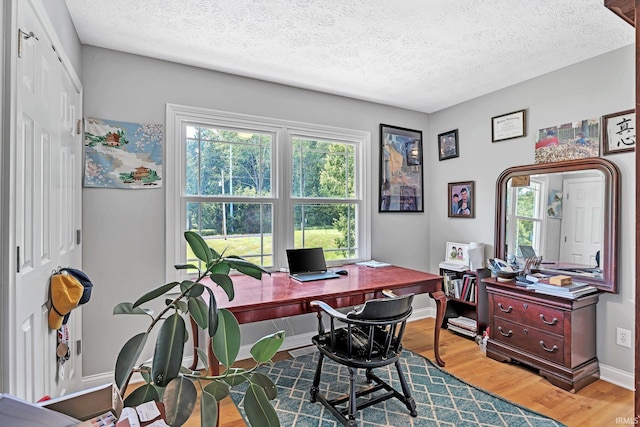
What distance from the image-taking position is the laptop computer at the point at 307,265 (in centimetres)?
277

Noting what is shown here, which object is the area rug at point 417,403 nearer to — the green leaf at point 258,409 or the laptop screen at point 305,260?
the laptop screen at point 305,260

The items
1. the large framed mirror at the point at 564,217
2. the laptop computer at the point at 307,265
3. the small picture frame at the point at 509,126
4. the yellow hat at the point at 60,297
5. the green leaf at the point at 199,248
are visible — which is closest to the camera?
the green leaf at the point at 199,248

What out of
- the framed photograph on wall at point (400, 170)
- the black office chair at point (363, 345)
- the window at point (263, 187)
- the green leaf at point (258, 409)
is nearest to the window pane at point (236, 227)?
the window at point (263, 187)

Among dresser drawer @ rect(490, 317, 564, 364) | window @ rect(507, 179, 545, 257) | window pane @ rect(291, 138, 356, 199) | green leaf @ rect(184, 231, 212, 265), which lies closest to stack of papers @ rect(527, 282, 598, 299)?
dresser drawer @ rect(490, 317, 564, 364)

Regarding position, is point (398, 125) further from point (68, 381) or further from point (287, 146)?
point (68, 381)

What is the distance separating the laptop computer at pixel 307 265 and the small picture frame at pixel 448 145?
1856 mm

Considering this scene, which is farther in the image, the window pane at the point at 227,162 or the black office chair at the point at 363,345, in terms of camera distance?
the window pane at the point at 227,162

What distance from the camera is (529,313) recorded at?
2.54m

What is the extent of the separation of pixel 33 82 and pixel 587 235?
3471 millimetres

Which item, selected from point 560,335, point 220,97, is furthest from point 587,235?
point 220,97

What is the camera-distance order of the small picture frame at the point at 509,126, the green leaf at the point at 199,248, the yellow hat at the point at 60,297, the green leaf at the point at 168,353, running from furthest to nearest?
the small picture frame at the point at 509,126, the yellow hat at the point at 60,297, the green leaf at the point at 199,248, the green leaf at the point at 168,353

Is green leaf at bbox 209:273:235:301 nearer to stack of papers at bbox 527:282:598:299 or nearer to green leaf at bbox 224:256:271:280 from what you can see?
green leaf at bbox 224:256:271:280

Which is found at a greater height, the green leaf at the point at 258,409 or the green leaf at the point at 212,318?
the green leaf at the point at 212,318

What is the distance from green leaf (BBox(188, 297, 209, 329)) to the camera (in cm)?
95
